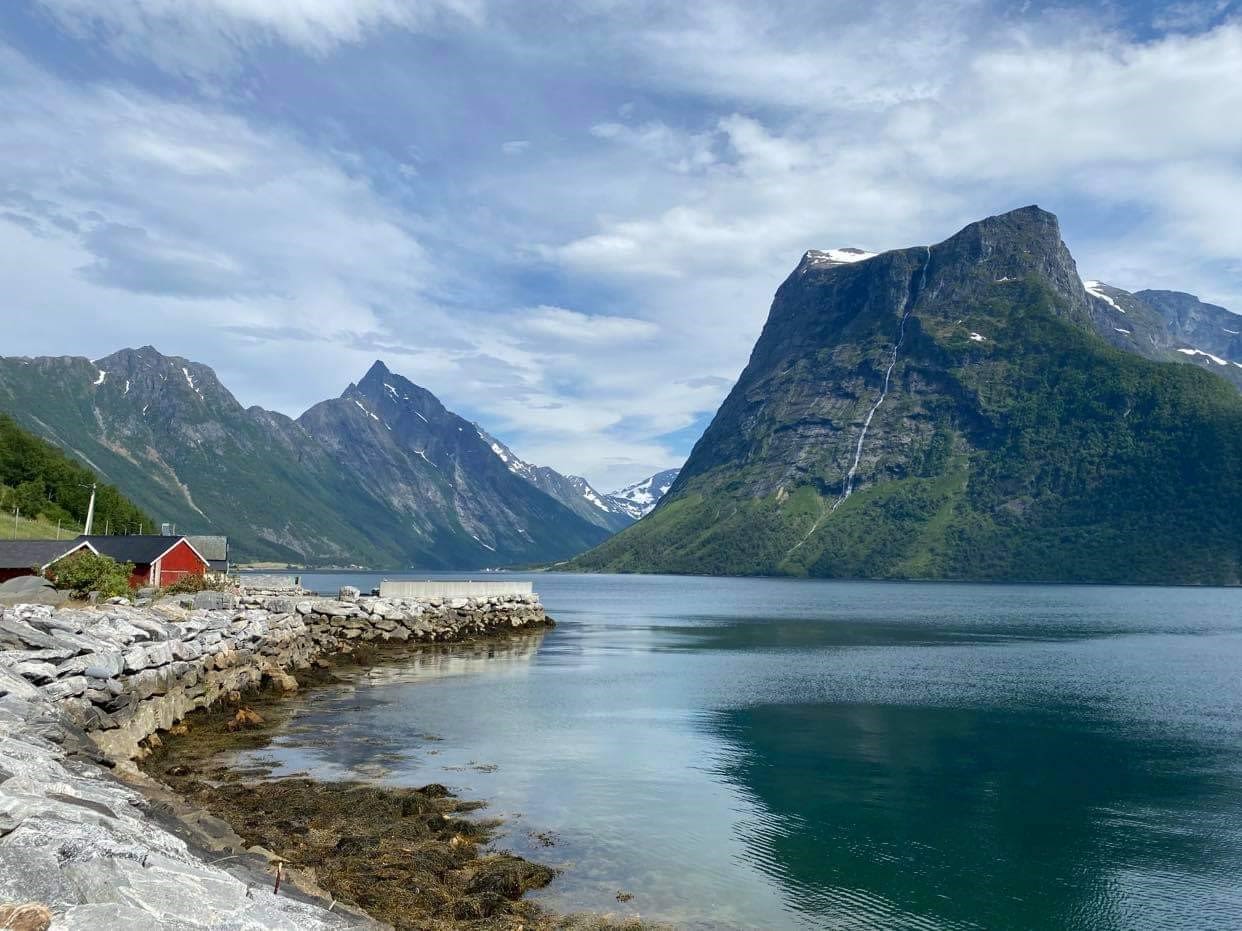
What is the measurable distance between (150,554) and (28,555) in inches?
611

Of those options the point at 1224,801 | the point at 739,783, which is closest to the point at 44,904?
the point at 739,783

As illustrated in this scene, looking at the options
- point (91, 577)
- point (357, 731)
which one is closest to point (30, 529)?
point (91, 577)

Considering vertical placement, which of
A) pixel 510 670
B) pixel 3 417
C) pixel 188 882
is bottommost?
pixel 510 670

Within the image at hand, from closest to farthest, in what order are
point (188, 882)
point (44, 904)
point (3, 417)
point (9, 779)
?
1. point (44, 904)
2. point (188, 882)
3. point (9, 779)
4. point (3, 417)

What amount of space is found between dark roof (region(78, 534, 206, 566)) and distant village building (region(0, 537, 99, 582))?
40.3 ft

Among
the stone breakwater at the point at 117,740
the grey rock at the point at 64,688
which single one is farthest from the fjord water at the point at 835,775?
the grey rock at the point at 64,688

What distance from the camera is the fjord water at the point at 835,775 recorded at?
74.9ft

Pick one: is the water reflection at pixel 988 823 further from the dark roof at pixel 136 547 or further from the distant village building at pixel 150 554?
the dark roof at pixel 136 547

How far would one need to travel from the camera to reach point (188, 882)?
14.4 metres

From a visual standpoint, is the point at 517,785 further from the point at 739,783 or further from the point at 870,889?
the point at 870,889

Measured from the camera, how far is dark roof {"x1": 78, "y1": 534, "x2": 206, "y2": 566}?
85812 millimetres

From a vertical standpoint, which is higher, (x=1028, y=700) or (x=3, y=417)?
(x=3, y=417)

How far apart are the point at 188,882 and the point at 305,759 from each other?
2085cm

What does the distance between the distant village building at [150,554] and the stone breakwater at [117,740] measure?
21692 millimetres
